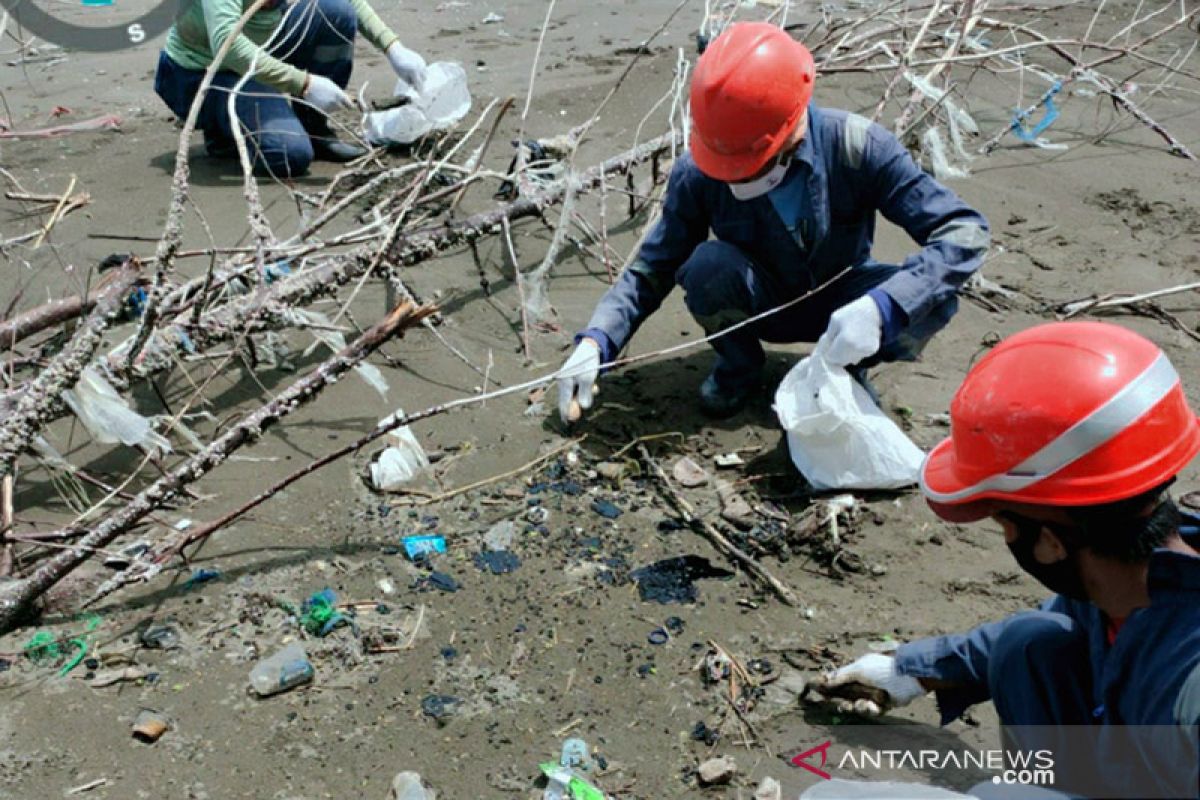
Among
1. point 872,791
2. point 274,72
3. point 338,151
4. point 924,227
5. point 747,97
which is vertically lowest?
point 338,151

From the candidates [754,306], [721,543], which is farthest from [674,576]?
[754,306]

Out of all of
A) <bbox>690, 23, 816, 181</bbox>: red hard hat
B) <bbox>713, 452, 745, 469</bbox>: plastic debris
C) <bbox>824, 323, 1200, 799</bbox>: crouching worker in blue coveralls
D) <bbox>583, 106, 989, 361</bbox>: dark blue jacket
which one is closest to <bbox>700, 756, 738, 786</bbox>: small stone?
<bbox>824, 323, 1200, 799</bbox>: crouching worker in blue coveralls

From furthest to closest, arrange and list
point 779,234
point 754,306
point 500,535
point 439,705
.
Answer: point 754,306, point 779,234, point 500,535, point 439,705

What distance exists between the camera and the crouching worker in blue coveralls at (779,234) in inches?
104

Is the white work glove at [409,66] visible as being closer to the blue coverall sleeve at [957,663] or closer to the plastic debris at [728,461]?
the plastic debris at [728,461]

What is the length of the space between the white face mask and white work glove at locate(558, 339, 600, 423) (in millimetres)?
531

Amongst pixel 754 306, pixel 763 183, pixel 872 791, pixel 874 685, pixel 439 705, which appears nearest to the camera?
pixel 872 791

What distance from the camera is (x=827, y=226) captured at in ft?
9.43

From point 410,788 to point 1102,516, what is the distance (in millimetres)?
1206

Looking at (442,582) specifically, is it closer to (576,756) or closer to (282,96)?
(576,756)

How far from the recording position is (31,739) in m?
2.04

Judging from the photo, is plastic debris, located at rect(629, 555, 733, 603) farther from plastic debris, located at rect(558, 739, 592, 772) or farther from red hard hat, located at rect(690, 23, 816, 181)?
red hard hat, located at rect(690, 23, 816, 181)

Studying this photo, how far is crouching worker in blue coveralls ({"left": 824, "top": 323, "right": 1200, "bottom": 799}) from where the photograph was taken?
1.45 metres

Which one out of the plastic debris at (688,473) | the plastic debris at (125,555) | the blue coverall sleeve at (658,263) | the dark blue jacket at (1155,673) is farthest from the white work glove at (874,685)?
the plastic debris at (125,555)
